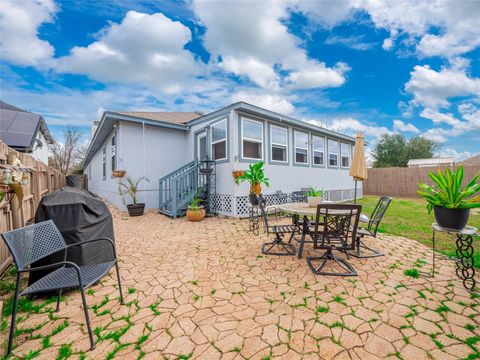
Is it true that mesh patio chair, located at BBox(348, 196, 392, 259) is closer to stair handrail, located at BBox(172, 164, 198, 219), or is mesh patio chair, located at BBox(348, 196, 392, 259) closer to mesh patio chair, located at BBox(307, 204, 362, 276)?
mesh patio chair, located at BBox(307, 204, 362, 276)

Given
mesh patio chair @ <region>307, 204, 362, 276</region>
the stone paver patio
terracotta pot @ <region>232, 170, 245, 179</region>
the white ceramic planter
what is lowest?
the stone paver patio

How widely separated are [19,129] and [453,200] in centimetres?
1035

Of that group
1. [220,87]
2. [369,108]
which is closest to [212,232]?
[220,87]

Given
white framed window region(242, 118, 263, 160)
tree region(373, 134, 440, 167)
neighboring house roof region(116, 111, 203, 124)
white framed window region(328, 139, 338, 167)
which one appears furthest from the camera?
tree region(373, 134, 440, 167)

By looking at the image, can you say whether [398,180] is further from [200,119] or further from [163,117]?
[163,117]

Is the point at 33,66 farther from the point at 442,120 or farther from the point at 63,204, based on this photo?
the point at 442,120

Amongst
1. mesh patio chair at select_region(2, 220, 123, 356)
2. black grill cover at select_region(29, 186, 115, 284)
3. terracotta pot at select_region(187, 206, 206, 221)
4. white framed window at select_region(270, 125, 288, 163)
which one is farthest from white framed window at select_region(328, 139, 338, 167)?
mesh patio chair at select_region(2, 220, 123, 356)

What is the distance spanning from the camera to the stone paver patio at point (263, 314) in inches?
66.4

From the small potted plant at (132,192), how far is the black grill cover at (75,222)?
15.9 ft

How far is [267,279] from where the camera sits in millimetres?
2883

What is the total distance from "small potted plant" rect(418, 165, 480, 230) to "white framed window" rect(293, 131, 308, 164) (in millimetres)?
6672

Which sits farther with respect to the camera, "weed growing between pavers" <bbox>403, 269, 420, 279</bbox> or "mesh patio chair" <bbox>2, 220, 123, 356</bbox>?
"weed growing between pavers" <bbox>403, 269, 420, 279</bbox>

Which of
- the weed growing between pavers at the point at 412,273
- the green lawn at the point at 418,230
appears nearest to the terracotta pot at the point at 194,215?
the green lawn at the point at 418,230

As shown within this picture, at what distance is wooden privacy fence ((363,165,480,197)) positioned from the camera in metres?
13.3
